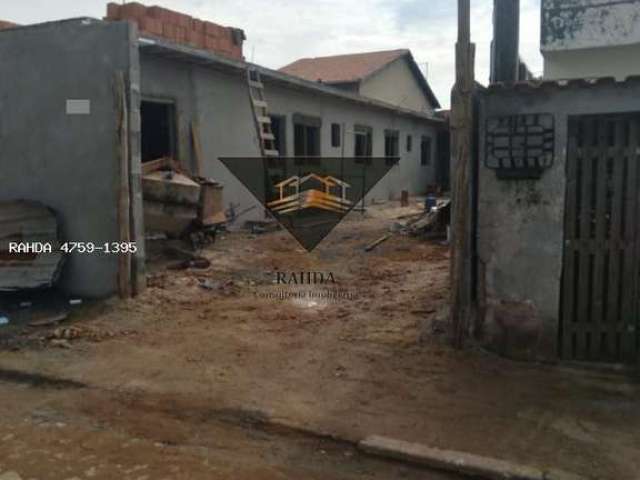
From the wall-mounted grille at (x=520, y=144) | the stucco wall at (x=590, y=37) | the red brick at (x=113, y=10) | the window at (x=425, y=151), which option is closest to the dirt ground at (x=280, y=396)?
the wall-mounted grille at (x=520, y=144)

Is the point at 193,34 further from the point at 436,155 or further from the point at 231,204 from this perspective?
the point at 436,155

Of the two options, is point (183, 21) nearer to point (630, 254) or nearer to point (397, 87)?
point (630, 254)

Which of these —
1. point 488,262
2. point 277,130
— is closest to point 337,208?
point 277,130

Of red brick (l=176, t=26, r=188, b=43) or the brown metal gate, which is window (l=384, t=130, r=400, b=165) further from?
→ the brown metal gate

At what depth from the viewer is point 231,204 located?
11.6m

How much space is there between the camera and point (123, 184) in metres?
6.69

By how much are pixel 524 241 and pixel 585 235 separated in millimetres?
460

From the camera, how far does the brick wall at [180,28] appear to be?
10.7 m

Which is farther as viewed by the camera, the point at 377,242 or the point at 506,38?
the point at 377,242

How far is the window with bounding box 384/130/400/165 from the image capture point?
1976 cm

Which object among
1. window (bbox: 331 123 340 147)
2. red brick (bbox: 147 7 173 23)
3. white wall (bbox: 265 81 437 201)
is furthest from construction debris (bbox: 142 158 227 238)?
window (bbox: 331 123 340 147)

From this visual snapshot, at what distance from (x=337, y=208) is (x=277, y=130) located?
2641 mm

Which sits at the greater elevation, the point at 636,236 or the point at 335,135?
the point at 335,135

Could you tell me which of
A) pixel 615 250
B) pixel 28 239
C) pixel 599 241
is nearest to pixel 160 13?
pixel 28 239
